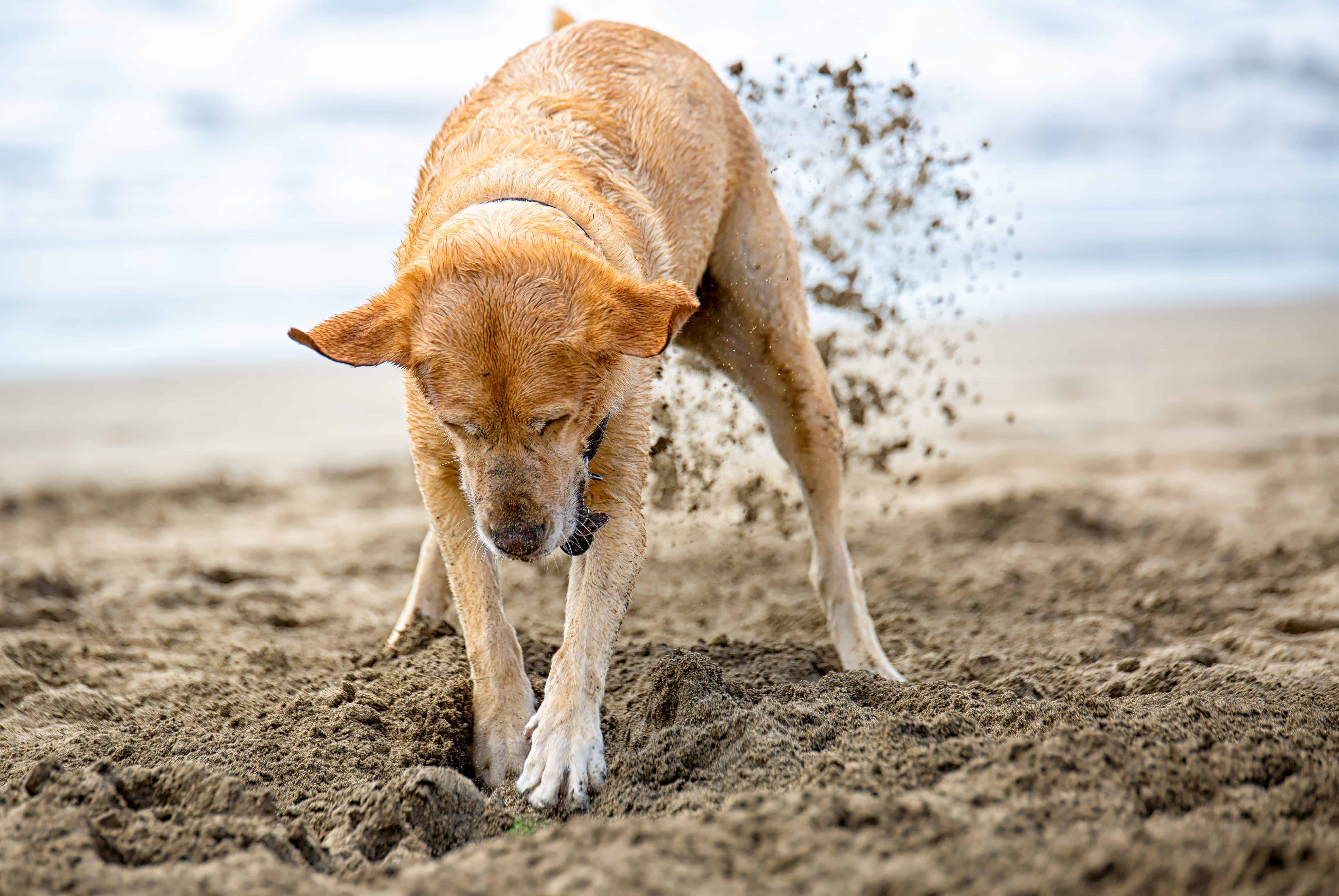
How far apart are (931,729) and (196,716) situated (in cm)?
252

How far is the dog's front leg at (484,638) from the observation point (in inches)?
142

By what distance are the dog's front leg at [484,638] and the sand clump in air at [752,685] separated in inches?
5.8

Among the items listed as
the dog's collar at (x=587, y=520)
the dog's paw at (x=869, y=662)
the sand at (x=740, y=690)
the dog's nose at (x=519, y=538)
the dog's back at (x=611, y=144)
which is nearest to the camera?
the sand at (x=740, y=690)

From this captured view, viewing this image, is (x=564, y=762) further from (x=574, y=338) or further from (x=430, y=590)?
(x=430, y=590)

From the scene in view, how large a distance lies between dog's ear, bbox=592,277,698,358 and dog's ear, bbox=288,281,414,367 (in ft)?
1.92

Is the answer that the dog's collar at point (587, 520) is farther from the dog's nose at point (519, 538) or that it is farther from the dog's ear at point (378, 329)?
the dog's ear at point (378, 329)

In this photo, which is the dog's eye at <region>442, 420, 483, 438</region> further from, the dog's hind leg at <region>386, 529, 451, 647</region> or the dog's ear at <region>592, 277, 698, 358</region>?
the dog's hind leg at <region>386, 529, 451, 647</region>

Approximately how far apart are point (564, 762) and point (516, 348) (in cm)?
121

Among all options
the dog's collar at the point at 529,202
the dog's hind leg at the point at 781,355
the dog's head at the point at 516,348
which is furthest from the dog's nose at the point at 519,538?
the dog's hind leg at the point at 781,355

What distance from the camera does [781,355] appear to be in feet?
15.7

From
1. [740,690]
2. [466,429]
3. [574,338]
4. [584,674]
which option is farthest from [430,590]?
[574,338]

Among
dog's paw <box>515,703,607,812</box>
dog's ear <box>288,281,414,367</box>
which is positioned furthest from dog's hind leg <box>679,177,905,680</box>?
Result: dog's ear <box>288,281,414,367</box>

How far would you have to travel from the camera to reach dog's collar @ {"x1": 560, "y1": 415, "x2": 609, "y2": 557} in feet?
11.3

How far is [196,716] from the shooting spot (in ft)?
12.8
